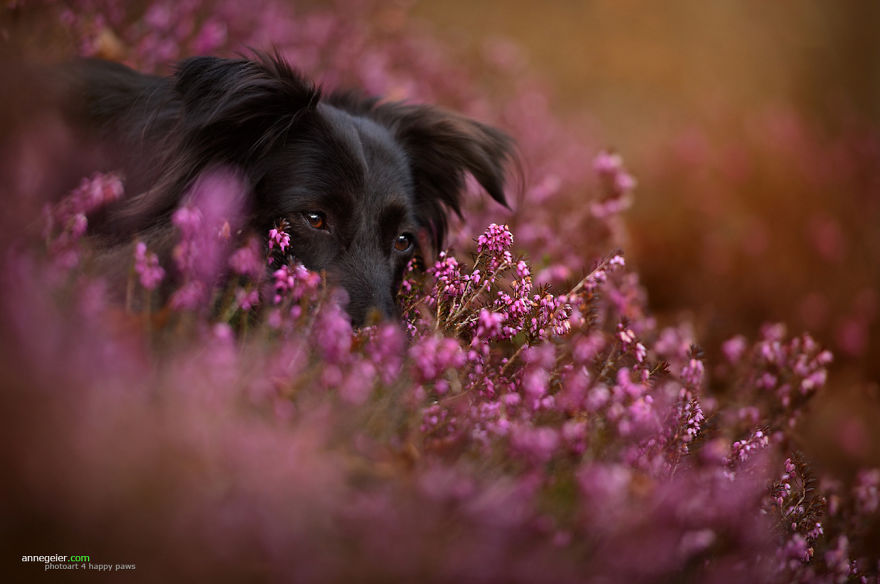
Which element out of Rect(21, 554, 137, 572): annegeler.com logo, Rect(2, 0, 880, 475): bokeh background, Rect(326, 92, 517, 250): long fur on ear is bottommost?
Rect(21, 554, 137, 572): annegeler.com logo

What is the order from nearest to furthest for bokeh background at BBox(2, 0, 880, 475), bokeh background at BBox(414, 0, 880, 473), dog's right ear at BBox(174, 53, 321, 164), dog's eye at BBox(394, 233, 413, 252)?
1. dog's right ear at BBox(174, 53, 321, 164)
2. dog's eye at BBox(394, 233, 413, 252)
3. bokeh background at BBox(2, 0, 880, 475)
4. bokeh background at BBox(414, 0, 880, 473)

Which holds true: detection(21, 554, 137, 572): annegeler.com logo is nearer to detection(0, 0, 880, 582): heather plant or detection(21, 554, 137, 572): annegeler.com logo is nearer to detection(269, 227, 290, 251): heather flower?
detection(0, 0, 880, 582): heather plant

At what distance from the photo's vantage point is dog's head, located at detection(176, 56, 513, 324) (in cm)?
292

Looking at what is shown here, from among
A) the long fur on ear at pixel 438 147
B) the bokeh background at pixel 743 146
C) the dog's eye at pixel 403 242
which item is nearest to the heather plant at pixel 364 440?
the dog's eye at pixel 403 242

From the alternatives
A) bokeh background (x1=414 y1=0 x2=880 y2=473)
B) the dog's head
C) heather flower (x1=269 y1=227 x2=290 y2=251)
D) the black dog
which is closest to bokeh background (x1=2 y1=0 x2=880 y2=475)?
bokeh background (x1=414 y1=0 x2=880 y2=473)

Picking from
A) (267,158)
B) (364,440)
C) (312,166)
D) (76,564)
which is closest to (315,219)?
(312,166)

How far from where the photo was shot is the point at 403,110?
4.13 metres

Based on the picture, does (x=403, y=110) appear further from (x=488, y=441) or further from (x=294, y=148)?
(x=488, y=441)

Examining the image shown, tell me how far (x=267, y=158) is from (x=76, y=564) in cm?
225

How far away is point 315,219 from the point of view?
3201 millimetres

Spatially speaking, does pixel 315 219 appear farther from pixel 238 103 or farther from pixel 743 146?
pixel 743 146

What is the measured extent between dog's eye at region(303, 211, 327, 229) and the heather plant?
0.20 meters

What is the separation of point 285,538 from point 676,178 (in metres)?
7.38

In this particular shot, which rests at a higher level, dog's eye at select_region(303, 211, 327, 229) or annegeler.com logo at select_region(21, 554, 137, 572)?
dog's eye at select_region(303, 211, 327, 229)
